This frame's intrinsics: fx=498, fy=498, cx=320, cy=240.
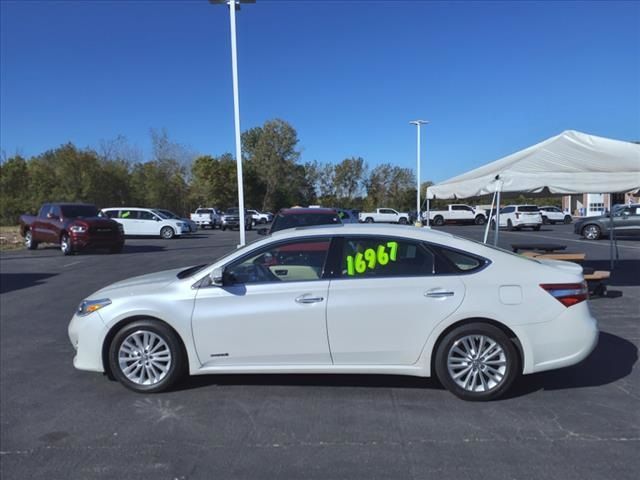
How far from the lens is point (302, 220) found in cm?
1025

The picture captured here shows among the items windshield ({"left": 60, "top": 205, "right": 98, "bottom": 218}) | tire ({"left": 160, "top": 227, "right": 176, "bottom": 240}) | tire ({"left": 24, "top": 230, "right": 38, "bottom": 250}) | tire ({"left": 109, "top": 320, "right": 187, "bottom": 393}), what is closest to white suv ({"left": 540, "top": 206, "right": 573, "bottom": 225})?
tire ({"left": 160, "top": 227, "right": 176, "bottom": 240})

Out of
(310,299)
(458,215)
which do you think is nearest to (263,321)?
(310,299)

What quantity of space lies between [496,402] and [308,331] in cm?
167

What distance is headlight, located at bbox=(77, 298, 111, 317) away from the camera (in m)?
4.49

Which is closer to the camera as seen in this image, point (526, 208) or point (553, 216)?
point (526, 208)

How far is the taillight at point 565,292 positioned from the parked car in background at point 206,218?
3816cm

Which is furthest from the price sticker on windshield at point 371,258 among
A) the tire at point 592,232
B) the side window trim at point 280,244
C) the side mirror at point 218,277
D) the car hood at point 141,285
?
the tire at point 592,232

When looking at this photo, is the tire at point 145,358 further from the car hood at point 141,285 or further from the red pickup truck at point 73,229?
the red pickup truck at point 73,229

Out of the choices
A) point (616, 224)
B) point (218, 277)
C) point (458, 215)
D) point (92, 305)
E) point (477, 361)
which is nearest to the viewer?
point (477, 361)

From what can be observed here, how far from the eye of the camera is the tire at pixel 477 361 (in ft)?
13.5

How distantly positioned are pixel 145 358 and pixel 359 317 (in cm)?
194

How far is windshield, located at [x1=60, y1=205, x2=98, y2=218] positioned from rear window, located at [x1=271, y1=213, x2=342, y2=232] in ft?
38.5

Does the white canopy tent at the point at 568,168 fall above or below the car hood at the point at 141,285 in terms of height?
above

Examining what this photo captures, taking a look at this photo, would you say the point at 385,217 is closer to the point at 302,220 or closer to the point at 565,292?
the point at 302,220
